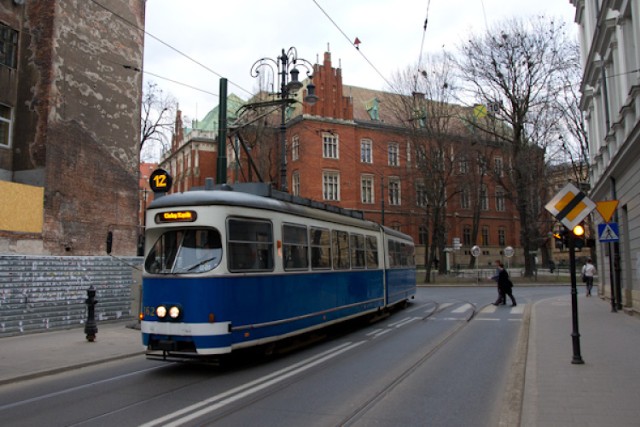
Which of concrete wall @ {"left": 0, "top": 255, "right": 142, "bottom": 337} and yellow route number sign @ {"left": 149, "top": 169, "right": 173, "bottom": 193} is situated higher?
yellow route number sign @ {"left": 149, "top": 169, "right": 173, "bottom": 193}

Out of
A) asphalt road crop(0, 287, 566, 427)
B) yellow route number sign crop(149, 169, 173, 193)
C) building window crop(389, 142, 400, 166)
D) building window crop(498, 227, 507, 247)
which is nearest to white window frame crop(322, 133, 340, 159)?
building window crop(389, 142, 400, 166)

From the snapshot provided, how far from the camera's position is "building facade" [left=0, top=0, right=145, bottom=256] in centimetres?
1895

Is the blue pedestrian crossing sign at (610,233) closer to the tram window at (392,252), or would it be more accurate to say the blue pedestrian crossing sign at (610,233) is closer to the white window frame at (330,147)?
the tram window at (392,252)

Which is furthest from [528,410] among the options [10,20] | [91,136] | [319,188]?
[319,188]

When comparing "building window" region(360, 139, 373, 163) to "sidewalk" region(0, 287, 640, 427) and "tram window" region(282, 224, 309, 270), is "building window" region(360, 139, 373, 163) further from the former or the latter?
"tram window" region(282, 224, 309, 270)

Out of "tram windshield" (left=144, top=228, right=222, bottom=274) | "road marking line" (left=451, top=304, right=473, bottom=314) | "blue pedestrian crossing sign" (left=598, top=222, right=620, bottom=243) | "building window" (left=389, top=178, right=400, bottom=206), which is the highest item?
"building window" (left=389, top=178, right=400, bottom=206)

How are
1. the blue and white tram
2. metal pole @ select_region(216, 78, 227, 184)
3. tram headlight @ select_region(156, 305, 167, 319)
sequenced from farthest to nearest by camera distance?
1. metal pole @ select_region(216, 78, 227, 184)
2. tram headlight @ select_region(156, 305, 167, 319)
3. the blue and white tram

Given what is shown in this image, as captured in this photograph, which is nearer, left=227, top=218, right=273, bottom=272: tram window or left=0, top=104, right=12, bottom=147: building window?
left=227, top=218, right=273, bottom=272: tram window

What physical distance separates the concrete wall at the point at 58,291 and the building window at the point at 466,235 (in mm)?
56210

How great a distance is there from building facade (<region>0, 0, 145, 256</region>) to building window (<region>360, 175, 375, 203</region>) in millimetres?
39956

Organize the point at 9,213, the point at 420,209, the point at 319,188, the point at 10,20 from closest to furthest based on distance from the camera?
the point at 9,213
the point at 10,20
the point at 420,209
the point at 319,188

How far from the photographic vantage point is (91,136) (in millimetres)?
20797

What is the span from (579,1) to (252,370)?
23773 millimetres

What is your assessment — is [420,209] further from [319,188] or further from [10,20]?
[10,20]
